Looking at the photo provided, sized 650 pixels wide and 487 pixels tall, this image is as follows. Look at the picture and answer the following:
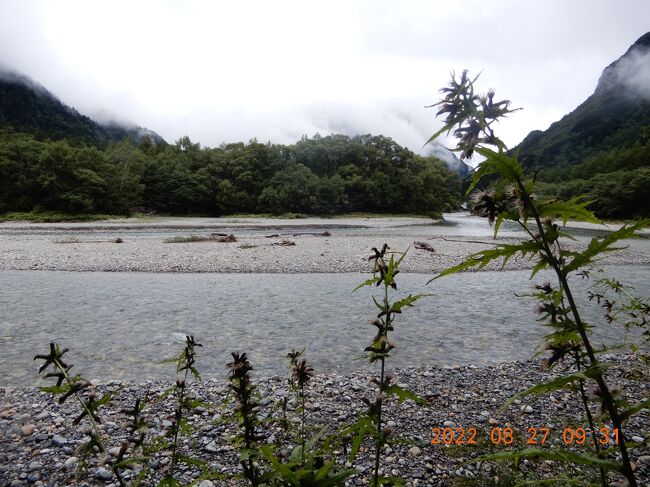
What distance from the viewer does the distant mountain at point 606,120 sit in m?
131

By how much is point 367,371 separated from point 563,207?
17.7 feet

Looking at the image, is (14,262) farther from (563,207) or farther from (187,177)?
(187,177)

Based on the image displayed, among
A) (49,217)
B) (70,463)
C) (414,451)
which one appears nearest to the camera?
(70,463)

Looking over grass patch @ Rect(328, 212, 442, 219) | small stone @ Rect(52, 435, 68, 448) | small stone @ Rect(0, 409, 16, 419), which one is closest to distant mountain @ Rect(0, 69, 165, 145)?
grass patch @ Rect(328, 212, 442, 219)

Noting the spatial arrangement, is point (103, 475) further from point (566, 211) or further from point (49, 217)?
point (49, 217)

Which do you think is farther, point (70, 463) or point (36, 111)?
point (36, 111)

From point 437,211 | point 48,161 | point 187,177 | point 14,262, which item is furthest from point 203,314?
point 437,211

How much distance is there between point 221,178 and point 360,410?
302 feet

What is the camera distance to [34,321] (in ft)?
29.5

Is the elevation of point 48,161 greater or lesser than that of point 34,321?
greater

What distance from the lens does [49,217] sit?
199 ft

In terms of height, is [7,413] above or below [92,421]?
below

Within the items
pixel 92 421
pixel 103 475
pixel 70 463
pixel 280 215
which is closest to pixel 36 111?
pixel 280 215

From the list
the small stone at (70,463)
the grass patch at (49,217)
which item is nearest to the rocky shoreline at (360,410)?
the small stone at (70,463)
